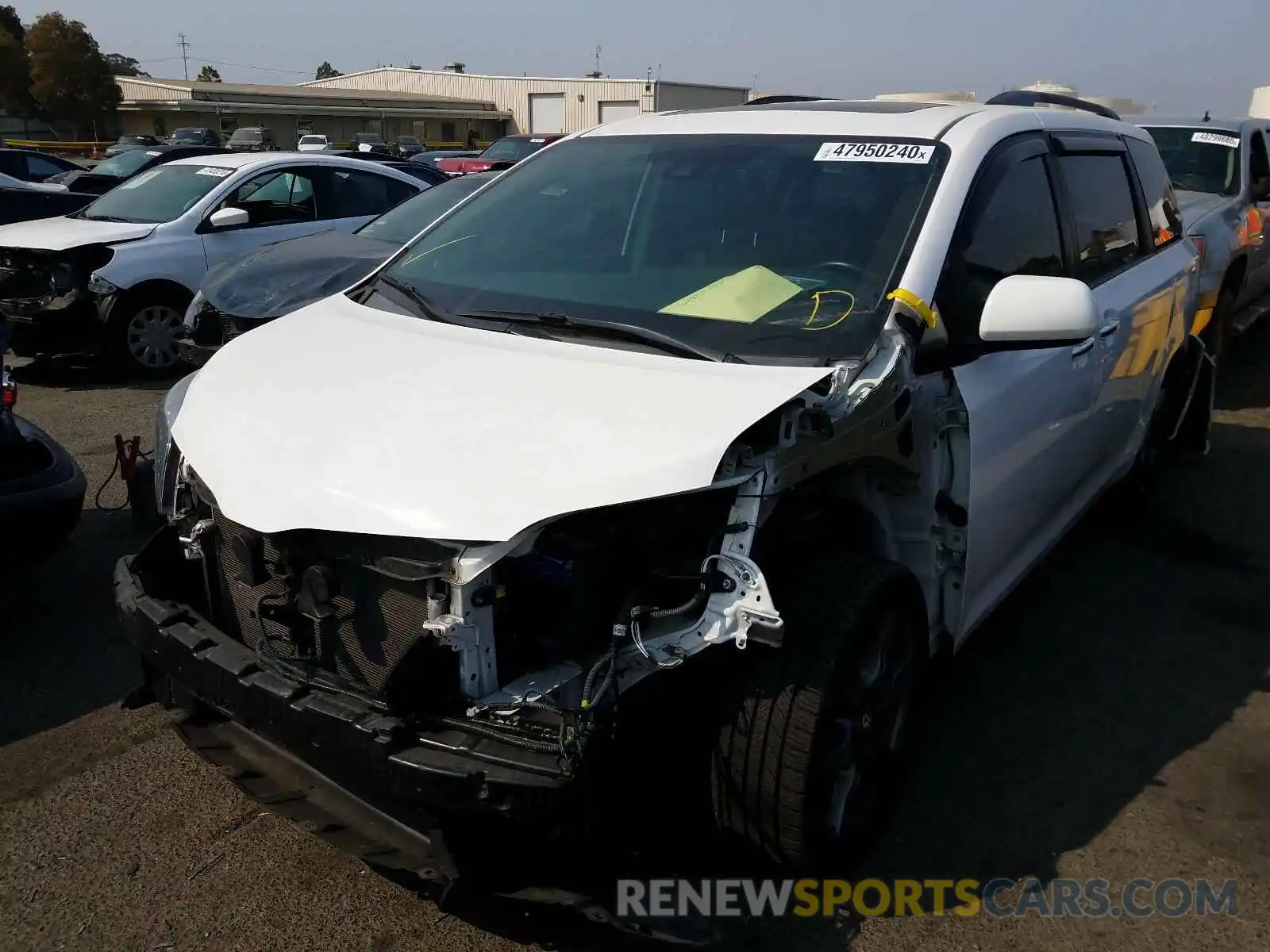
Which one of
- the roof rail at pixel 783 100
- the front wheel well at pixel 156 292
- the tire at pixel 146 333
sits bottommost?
the tire at pixel 146 333

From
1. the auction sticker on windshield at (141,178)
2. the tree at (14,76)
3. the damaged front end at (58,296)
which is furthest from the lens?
Answer: the tree at (14,76)

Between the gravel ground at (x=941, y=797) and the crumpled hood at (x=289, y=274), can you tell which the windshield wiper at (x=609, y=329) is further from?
the crumpled hood at (x=289, y=274)

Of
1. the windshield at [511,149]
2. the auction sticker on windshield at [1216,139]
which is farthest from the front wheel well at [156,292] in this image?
the windshield at [511,149]

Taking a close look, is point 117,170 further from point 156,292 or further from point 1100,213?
point 1100,213

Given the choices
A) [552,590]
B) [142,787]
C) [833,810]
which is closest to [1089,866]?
[833,810]

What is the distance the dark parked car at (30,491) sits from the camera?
12.2 feet

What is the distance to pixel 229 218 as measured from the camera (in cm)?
824

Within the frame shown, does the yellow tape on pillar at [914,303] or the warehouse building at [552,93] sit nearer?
the yellow tape on pillar at [914,303]

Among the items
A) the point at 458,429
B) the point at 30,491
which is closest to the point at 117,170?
the point at 30,491

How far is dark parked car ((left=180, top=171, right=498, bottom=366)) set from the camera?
643 centimetres

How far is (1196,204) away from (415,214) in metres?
5.69

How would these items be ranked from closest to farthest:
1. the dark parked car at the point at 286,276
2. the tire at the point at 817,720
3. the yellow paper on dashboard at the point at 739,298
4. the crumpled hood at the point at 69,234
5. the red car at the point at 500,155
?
the tire at the point at 817,720 < the yellow paper on dashboard at the point at 739,298 < the dark parked car at the point at 286,276 < the crumpled hood at the point at 69,234 < the red car at the point at 500,155

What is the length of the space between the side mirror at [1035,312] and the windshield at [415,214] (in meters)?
5.48

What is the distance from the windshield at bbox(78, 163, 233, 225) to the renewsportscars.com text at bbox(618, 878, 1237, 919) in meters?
7.66
